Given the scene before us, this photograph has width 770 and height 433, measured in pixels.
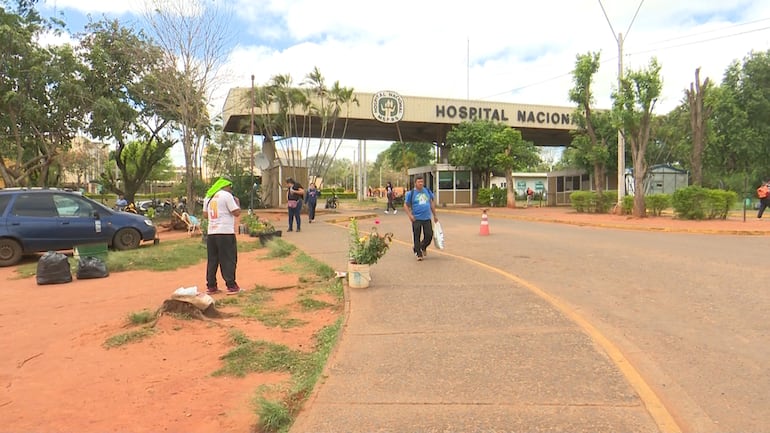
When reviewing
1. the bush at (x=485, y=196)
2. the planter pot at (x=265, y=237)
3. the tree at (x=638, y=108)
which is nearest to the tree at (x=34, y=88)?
the planter pot at (x=265, y=237)

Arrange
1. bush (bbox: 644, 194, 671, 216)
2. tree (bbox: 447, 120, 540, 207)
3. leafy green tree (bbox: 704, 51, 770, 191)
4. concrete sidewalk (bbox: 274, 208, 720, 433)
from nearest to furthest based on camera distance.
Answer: concrete sidewalk (bbox: 274, 208, 720, 433), bush (bbox: 644, 194, 671, 216), tree (bbox: 447, 120, 540, 207), leafy green tree (bbox: 704, 51, 770, 191)

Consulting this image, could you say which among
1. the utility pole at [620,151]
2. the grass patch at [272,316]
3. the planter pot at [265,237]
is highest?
the utility pole at [620,151]

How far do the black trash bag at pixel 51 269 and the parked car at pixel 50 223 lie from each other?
315 centimetres

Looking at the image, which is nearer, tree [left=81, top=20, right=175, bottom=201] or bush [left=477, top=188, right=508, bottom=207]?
tree [left=81, top=20, right=175, bottom=201]

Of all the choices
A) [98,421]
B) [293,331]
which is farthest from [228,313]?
[98,421]

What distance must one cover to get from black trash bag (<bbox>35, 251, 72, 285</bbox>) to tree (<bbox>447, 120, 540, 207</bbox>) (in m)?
25.1

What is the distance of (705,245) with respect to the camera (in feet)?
40.8

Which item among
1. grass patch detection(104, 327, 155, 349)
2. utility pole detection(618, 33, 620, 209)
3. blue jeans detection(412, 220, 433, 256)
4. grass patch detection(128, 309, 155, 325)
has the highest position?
utility pole detection(618, 33, 620, 209)

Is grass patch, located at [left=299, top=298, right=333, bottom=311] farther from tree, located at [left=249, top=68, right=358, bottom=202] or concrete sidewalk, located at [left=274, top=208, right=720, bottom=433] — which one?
tree, located at [left=249, top=68, right=358, bottom=202]

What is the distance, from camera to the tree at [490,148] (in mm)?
31094

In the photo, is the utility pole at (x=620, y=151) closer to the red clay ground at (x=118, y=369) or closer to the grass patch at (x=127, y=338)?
the red clay ground at (x=118, y=369)

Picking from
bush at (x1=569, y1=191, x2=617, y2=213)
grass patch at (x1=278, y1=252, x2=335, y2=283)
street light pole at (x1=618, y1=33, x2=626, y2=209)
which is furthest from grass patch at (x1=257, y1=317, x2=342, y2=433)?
bush at (x1=569, y1=191, x2=617, y2=213)

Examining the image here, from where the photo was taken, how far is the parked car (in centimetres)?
1120

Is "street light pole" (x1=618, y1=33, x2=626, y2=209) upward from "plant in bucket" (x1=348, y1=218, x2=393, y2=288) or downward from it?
upward
